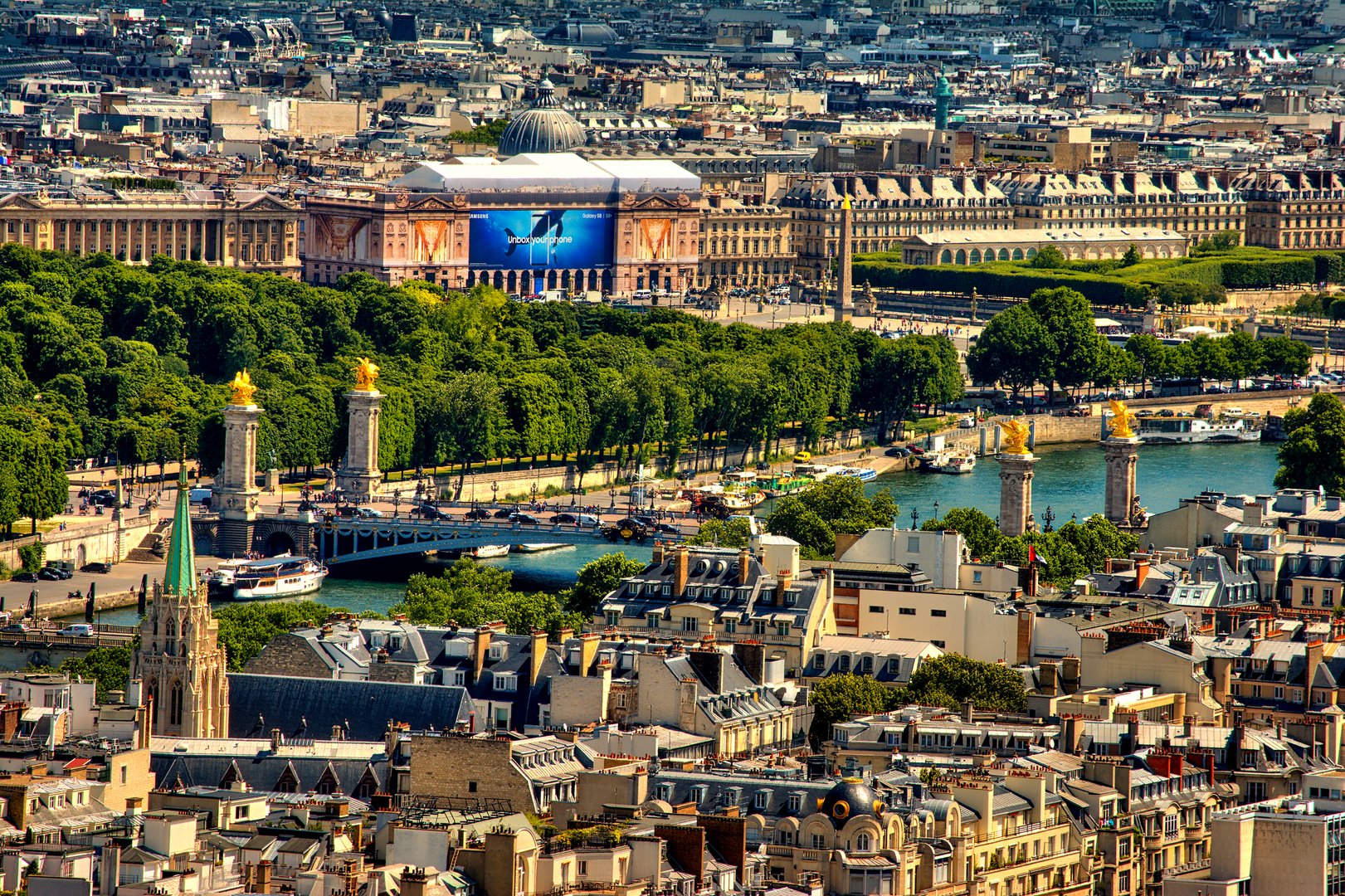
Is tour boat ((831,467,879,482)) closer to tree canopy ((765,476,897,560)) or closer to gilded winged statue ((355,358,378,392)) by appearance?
gilded winged statue ((355,358,378,392))

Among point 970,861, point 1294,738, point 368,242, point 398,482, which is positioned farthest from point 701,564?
point 368,242

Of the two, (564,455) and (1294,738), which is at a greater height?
(1294,738)

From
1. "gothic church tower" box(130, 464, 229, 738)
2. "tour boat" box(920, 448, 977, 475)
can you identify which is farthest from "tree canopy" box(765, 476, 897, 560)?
"tour boat" box(920, 448, 977, 475)

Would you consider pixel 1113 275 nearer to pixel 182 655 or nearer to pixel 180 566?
pixel 180 566

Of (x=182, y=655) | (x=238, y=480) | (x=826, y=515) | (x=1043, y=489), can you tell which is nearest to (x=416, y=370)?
(x=1043, y=489)

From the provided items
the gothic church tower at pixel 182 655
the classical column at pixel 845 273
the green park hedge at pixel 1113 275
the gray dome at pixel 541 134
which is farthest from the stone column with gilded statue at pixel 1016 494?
the gray dome at pixel 541 134

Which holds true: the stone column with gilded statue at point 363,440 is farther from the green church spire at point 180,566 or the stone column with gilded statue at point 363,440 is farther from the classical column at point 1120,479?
the green church spire at point 180,566

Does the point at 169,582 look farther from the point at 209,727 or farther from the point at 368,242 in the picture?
the point at 368,242
